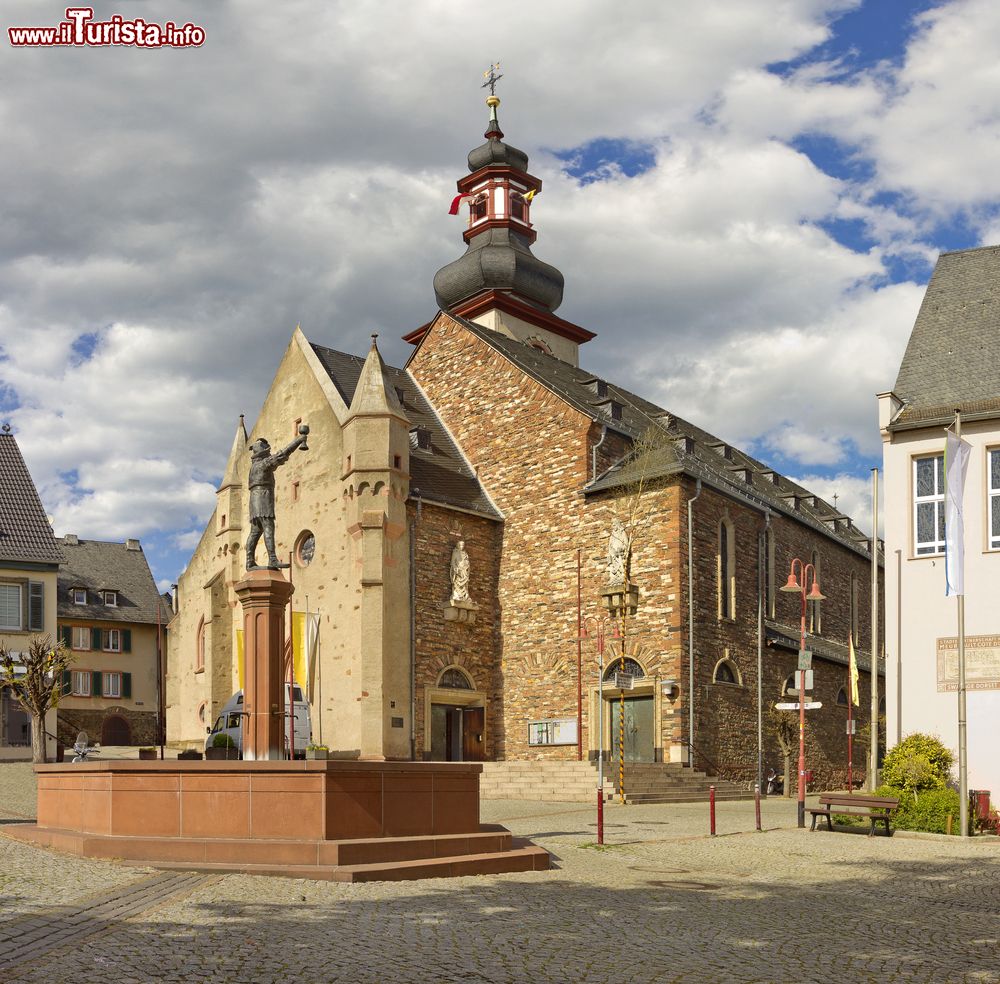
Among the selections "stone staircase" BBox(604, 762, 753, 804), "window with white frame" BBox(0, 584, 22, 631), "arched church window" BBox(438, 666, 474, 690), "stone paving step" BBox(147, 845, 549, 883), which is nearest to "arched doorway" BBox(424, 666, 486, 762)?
"arched church window" BBox(438, 666, 474, 690)

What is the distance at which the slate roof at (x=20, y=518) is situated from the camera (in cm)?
4334

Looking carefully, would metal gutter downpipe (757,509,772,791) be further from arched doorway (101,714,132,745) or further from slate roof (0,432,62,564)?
arched doorway (101,714,132,745)

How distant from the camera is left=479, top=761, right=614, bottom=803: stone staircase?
2923 cm

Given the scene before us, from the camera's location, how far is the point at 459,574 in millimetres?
37531

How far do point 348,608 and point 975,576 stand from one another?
17867 mm

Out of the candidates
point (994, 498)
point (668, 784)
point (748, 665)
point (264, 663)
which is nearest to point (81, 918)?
point (264, 663)

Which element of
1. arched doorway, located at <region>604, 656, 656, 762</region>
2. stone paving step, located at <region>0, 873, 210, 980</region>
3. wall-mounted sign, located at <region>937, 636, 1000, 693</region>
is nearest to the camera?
stone paving step, located at <region>0, 873, 210, 980</region>

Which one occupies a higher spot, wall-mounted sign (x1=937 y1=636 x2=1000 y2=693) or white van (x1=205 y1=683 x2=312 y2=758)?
wall-mounted sign (x1=937 y1=636 x2=1000 y2=693)

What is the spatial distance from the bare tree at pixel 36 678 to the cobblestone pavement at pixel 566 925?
2183cm

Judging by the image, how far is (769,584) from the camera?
1592 inches

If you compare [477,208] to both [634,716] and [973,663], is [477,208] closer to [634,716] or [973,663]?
[634,716]

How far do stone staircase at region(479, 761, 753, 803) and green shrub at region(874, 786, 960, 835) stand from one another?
8.67m

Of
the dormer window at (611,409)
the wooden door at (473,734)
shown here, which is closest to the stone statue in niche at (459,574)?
the wooden door at (473,734)

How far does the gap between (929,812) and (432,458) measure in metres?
21.9
